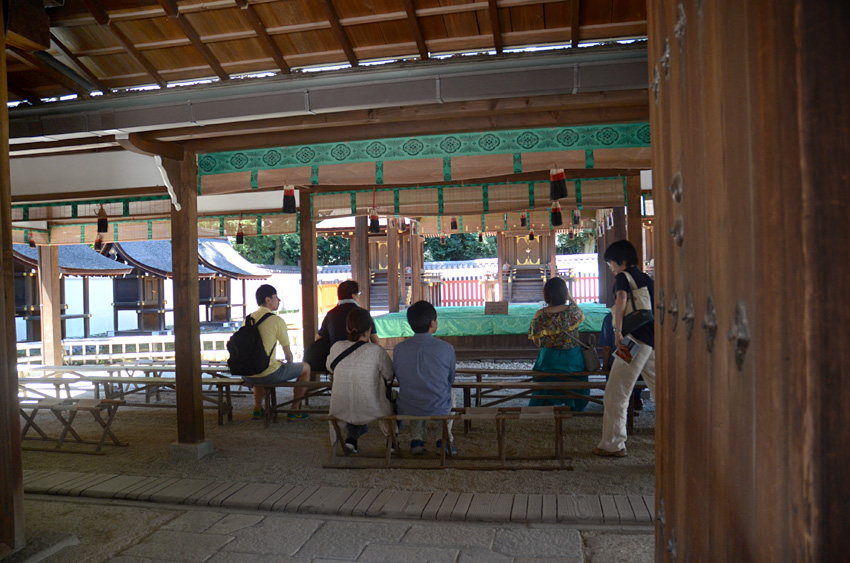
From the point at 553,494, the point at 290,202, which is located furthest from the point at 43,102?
the point at 553,494

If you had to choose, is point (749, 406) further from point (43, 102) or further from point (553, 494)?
point (43, 102)

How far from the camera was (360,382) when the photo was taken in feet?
14.6

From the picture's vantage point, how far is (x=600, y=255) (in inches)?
537

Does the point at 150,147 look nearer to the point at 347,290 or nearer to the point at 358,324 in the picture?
the point at 358,324

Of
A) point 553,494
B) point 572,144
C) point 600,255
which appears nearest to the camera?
point 553,494

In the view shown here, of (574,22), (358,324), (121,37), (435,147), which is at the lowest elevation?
(358,324)

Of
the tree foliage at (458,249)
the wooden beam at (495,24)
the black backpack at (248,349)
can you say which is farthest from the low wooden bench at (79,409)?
the tree foliage at (458,249)

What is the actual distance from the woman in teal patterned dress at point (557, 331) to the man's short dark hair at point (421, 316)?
5.23ft

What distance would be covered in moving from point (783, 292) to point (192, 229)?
4.93 metres

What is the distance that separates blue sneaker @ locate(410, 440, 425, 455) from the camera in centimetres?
466

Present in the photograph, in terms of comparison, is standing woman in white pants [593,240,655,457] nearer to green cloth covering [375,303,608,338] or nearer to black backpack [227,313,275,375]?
black backpack [227,313,275,375]

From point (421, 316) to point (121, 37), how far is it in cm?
297

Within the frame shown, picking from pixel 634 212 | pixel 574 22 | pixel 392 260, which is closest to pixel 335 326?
pixel 574 22

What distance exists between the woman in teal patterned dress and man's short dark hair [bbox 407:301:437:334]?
1593mm
